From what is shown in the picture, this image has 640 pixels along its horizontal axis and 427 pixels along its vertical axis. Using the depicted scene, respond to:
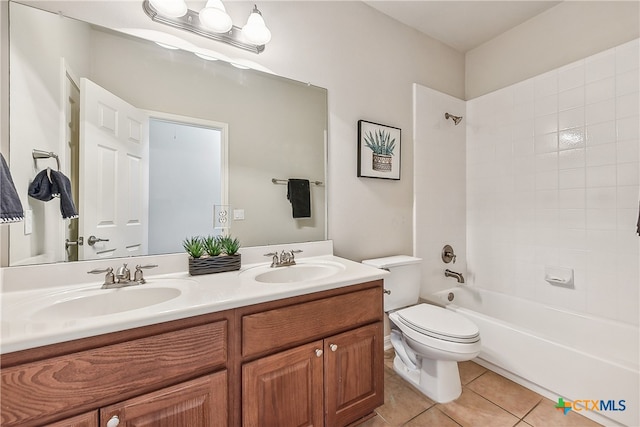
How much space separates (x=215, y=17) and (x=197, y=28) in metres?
0.11

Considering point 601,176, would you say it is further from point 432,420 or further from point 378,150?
point 432,420

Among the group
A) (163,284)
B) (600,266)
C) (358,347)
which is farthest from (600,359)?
(163,284)

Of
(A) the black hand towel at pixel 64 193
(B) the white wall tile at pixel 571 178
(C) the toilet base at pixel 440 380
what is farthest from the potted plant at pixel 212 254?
(B) the white wall tile at pixel 571 178

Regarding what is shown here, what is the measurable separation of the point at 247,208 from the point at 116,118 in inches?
28.4

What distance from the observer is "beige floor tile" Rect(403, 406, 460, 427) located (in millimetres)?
1377

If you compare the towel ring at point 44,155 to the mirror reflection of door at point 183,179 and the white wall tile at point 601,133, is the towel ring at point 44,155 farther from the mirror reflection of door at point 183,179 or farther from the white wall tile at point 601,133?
the white wall tile at point 601,133

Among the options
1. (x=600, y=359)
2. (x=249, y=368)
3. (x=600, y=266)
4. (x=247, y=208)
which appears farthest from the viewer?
(x=600, y=266)

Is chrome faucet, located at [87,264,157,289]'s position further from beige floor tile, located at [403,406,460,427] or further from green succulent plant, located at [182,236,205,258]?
beige floor tile, located at [403,406,460,427]

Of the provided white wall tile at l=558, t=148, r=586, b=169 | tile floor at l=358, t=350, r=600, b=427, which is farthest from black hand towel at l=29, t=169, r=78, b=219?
white wall tile at l=558, t=148, r=586, b=169

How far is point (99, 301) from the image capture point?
1021 millimetres

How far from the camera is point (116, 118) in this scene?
1.22 metres

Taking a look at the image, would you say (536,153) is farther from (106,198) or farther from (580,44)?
(106,198)

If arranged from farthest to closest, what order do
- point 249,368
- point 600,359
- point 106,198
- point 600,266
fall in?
point 600,266 < point 600,359 < point 106,198 < point 249,368

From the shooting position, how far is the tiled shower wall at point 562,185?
1.69 meters
